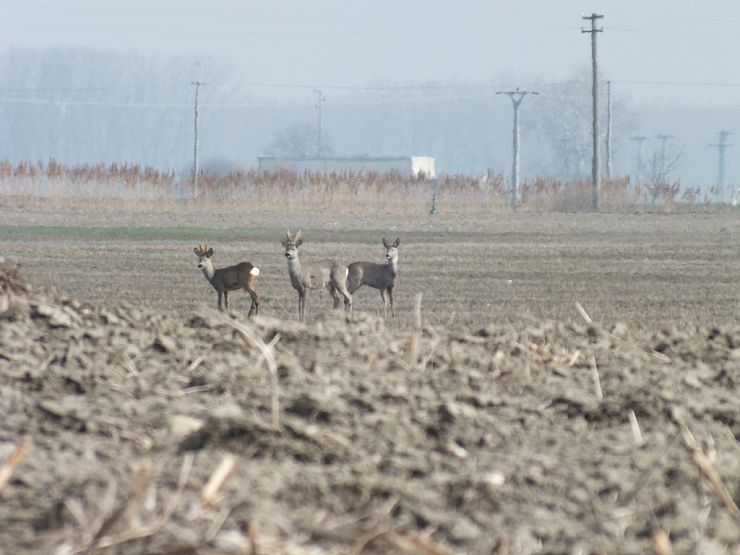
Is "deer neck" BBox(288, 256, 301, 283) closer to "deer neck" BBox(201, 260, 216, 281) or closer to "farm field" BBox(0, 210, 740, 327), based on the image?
"farm field" BBox(0, 210, 740, 327)

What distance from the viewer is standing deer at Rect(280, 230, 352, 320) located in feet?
67.5

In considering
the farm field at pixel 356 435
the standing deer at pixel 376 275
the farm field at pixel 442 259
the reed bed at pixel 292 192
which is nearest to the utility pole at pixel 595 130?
the reed bed at pixel 292 192

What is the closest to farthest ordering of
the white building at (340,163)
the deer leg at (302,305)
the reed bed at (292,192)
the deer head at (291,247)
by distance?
the deer leg at (302,305), the deer head at (291,247), the reed bed at (292,192), the white building at (340,163)

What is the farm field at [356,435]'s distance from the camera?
5.07m

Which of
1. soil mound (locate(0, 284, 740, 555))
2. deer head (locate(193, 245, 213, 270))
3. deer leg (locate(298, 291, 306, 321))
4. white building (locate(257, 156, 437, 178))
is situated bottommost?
deer leg (locate(298, 291, 306, 321))

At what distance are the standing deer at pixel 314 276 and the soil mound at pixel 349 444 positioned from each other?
37.9ft

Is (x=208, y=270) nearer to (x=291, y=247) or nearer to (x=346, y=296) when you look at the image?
(x=291, y=247)

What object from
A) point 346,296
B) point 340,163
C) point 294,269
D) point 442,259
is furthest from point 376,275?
point 340,163

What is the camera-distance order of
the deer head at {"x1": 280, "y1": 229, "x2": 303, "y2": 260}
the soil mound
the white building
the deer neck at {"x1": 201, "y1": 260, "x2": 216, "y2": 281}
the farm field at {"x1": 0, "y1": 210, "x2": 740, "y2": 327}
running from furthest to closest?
the white building
the deer neck at {"x1": 201, "y1": 260, "x2": 216, "y2": 281}
the farm field at {"x1": 0, "y1": 210, "x2": 740, "y2": 327}
the deer head at {"x1": 280, "y1": 229, "x2": 303, "y2": 260}
the soil mound

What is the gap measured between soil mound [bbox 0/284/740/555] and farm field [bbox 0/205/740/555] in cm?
1

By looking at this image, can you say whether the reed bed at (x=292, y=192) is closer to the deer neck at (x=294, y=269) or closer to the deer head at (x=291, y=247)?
the deer head at (x=291, y=247)

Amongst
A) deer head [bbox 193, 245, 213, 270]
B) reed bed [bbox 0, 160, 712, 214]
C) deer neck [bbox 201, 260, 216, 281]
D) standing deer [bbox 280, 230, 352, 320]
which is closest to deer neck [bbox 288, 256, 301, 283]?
standing deer [bbox 280, 230, 352, 320]

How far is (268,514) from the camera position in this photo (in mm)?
5055

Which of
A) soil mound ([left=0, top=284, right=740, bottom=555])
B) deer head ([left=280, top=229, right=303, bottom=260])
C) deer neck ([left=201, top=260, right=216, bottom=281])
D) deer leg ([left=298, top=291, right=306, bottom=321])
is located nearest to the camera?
soil mound ([left=0, top=284, right=740, bottom=555])
